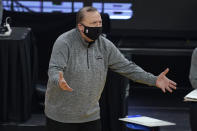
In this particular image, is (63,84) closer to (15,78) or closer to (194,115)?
(194,115)

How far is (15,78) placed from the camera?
22.6ft

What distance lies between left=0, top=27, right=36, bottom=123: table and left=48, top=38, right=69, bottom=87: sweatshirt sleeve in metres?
2.91

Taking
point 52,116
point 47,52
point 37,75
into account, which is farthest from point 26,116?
point 52,116

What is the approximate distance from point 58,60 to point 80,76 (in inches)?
8.3

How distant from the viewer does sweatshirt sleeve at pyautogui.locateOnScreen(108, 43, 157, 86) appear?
423 centimetres

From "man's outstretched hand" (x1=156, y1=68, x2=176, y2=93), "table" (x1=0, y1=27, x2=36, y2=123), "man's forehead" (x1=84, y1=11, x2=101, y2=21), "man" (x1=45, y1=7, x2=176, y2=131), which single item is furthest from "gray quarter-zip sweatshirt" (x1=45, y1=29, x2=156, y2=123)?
"table" (x1=0, y1=27, x2=36, y2=123)

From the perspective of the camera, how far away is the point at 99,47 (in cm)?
419

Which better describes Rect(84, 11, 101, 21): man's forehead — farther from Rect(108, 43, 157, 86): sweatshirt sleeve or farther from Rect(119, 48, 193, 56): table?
Rect(119, 48, 193, 56): table

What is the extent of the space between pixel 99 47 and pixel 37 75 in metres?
3.57

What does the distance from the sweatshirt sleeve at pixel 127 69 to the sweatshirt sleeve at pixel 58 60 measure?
Result: 42 cm

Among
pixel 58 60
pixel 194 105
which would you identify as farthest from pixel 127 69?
pixel 194 105

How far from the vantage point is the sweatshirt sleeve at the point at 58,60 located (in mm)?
3904

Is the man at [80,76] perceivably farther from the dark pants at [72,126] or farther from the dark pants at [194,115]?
the dark pants at [194,115]

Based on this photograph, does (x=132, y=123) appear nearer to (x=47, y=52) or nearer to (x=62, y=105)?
(x=62, y=105)
